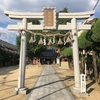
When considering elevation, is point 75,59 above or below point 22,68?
above

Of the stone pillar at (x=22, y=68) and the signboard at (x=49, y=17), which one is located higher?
A: the signboard at (x=49, y=17)

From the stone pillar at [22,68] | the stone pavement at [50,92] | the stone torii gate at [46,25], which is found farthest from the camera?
the stone torii gate at [46,25]

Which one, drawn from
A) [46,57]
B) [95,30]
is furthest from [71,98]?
[46,57]

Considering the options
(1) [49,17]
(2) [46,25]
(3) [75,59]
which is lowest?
(3) [75,59]

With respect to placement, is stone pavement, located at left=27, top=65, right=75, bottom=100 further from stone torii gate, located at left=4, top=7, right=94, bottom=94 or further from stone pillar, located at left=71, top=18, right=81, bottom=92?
stone torii gate, located at left=4, top=7, right=94, bottom=94

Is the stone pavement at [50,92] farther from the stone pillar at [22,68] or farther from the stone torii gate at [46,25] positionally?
the stone torii gate at [46,25]

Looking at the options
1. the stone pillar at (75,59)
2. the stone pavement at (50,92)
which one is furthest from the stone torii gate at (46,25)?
the stone pavement at (50,92)

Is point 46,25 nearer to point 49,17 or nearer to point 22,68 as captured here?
point 49,17

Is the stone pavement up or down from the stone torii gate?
down

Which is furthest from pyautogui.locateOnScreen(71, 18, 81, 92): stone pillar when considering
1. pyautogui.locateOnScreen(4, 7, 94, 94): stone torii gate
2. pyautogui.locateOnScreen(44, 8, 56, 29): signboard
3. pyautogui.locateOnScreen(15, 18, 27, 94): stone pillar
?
pyautogui.locateOnScreen(15, 18, 27, 94): stone pillar

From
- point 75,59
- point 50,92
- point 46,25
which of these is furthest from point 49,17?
point 50,92

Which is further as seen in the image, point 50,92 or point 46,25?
point 46,25

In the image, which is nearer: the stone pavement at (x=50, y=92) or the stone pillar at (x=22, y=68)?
the stone pavement at (x=50, y=92)

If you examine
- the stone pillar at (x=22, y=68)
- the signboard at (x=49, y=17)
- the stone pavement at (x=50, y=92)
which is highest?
the signboard at (x=49, y=17)
